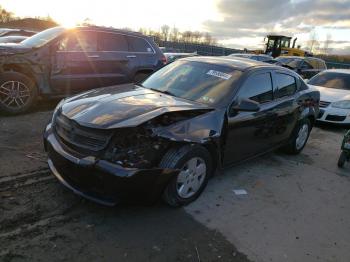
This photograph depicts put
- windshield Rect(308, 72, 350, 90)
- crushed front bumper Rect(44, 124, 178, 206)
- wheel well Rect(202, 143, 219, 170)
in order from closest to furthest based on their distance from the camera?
crushed front bumper Rect(44, 124, 178, 206)
wheel well Rect(202, 143, 219, 170)
windshield Rect(308, 72, 350, 90)

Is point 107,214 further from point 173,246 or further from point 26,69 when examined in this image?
Answer: point 26,69

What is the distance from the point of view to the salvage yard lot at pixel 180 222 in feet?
10.2

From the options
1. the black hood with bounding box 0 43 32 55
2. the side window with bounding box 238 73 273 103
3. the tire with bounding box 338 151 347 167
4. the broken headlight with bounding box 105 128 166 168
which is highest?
the black hood with bounding box 0 43 32 55

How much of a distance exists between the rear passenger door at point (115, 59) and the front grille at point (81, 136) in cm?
423

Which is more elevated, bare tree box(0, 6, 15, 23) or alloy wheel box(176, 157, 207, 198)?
bare tree box(0, 6, 15, 23)

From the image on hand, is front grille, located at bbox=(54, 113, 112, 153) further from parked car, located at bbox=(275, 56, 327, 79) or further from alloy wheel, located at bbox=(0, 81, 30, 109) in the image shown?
parked car, located at bbox=(275, 56, 327, 79)

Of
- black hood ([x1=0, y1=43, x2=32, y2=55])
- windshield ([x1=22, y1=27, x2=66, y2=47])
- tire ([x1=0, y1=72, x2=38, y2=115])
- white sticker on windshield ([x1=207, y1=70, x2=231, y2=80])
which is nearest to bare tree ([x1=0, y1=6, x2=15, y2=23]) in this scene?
windshield ([x1=22, y1=27, x2=66, y2=47])

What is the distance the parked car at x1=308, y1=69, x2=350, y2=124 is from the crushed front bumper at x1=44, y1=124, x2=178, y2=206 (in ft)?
21.6

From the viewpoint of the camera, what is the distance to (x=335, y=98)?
8961mm

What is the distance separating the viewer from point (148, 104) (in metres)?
3.91

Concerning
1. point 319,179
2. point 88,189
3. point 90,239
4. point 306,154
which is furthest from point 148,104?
point 306,154

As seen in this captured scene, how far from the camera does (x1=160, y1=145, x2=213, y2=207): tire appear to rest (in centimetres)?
353

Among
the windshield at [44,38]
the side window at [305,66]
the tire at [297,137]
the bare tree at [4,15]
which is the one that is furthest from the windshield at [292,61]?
the bare tree at [4,15]

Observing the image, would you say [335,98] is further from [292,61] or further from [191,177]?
[292,61]
